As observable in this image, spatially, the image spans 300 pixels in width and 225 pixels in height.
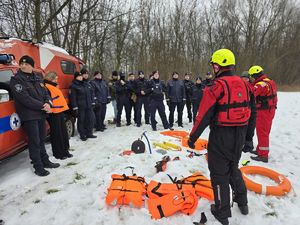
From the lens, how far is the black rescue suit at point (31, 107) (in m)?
4.34

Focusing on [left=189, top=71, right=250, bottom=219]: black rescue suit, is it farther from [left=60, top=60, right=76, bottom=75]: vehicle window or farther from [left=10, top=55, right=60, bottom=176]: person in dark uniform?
[left=60, top=60, right=76, bottom=75]: vehicle window

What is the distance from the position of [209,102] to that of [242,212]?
5.70 ft

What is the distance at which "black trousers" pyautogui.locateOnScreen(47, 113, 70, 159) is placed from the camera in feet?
17.7

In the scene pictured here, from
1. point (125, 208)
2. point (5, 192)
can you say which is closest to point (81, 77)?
point (5, 192)

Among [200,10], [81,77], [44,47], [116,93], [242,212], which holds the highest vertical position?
[200,10]

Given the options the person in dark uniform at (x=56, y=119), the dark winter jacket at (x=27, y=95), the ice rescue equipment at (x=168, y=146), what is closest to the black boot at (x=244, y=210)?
the ice rescue equipment at (x=168, y=146)

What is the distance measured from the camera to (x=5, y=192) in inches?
160

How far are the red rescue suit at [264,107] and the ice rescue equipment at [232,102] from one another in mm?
2694

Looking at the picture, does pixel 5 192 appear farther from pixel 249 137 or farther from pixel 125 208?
pixel 249 137

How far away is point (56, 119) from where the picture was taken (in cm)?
542

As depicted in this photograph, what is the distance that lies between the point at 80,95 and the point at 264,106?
4917mm

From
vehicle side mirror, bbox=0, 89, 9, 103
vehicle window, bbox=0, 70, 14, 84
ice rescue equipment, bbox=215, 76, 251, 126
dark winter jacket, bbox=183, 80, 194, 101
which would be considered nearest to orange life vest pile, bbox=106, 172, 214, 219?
ice rescue equipment, bbox=215, 76, 251, 126

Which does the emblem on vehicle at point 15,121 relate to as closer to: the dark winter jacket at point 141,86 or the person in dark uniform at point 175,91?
the dark winter jacket at point 141,86

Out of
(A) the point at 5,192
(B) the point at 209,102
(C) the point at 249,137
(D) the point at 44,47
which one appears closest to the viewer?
(B) the point at 209,102
